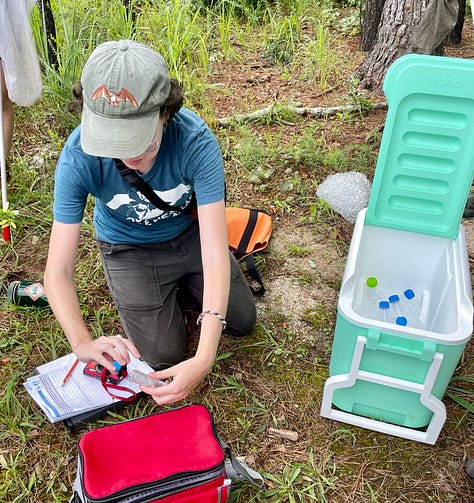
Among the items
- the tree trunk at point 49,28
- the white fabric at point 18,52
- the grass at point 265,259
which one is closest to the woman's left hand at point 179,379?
the grass at point 265,259

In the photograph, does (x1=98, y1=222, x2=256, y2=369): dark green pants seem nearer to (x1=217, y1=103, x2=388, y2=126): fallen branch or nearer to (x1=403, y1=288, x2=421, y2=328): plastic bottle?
(x1=403, y1=288, x2=421, y2=328): plastic bottle

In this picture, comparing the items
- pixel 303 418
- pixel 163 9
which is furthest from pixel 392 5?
pixel 303 418

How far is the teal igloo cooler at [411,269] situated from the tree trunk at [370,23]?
7.13ft

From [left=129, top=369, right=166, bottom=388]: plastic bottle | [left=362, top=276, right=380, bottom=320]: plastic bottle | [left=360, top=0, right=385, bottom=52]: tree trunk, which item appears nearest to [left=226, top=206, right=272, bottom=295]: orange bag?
[left=362, top=276, right=380, bottom=320]: plastic bottle

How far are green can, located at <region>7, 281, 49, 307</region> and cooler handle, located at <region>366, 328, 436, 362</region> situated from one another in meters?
1.37

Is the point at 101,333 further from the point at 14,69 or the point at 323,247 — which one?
the point at 14,69

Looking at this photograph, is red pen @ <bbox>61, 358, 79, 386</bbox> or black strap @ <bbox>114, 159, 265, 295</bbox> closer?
black strap @ <bbox>114, 159, 265, 295</bbox>

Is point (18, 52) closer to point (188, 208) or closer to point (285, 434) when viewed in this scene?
point (188, 208)

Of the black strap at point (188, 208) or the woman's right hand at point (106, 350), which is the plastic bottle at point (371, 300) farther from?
the woman's right hand at point (106, 350)

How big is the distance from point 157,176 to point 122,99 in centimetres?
39

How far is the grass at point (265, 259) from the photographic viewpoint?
71.1 inches

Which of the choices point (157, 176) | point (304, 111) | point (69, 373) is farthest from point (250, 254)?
point (304, 111)

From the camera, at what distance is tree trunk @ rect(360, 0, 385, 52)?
382cm

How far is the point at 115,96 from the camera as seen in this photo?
4.68 ft
